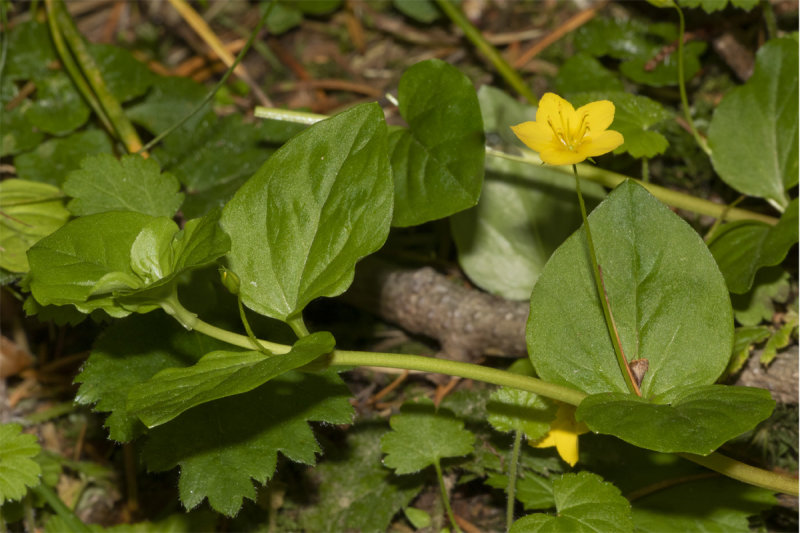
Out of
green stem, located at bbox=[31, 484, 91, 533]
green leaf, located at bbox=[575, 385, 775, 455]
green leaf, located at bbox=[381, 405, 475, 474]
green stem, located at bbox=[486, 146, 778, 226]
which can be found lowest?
green stem, located at bbox=[31, 484, 91, 533]

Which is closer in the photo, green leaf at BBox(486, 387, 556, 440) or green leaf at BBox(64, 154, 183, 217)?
green leaf at BBox(486, 387, 556, 440)

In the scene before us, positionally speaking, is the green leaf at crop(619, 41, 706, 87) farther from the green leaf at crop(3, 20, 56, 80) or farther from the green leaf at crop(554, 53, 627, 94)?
the green leaf at crop(3, 20, 56, 80)

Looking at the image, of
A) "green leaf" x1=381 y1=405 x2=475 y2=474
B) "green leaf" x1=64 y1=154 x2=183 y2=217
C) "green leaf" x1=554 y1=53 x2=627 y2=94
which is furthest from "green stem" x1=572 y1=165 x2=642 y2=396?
"green leaf" x1=554 y1=53 x2=627 y2=94

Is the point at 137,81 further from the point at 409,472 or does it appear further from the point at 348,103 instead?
the point at 409,472

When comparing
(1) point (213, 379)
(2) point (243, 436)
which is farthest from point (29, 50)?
(1) point (213, 379)

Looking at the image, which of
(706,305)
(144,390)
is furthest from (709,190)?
(144,390)

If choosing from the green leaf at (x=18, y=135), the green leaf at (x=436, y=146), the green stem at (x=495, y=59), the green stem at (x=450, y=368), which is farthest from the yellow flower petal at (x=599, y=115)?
the green leaf at (x=18, y=135)

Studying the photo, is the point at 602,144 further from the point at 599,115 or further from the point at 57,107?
the point at 57,107
